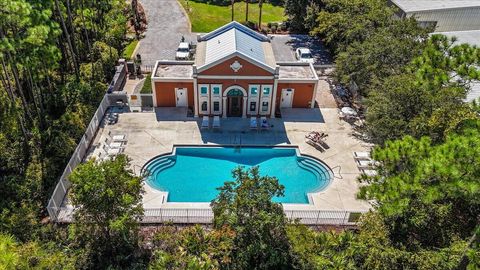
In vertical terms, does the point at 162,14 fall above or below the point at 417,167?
below

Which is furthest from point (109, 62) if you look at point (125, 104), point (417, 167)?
point (417, 167)

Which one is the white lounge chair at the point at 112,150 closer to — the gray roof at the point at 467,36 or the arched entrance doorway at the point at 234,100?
the arched entrance doorway at the point at 234,100

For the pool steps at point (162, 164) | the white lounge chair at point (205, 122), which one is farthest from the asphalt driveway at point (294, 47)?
the pool steps at point (162, 164)

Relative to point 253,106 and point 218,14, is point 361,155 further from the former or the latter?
point 218,14

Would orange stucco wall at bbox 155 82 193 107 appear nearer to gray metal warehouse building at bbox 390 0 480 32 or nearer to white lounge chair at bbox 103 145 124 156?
white lounge chair at bbox 103 145 124 156

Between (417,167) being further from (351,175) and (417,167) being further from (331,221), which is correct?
(351,175)

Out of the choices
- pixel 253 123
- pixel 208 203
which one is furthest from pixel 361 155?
pixel 208 203

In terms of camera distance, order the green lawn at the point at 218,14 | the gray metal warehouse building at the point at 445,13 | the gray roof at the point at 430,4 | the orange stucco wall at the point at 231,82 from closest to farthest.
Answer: the orange stucco wall at the point at 231,82 → the gray metal warehouse building at the point at 445,13 → the gray roof at the point at 430,4 → the green lawn at the point at 218,14
